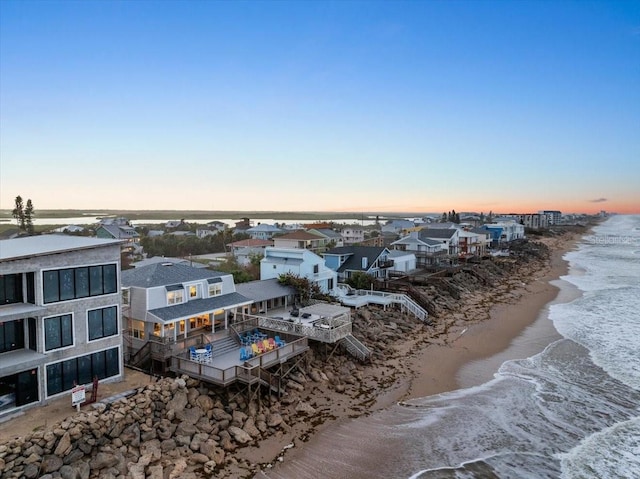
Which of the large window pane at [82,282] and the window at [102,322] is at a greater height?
the large window pane at [82,282]

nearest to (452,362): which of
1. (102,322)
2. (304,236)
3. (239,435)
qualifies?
(239,435)

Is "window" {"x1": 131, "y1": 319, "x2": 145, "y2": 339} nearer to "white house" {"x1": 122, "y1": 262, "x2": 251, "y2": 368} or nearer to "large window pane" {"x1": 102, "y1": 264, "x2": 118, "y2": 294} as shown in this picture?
"white house" {"x1": 122, "y1": 262, "x2": 251, "y2": 368}

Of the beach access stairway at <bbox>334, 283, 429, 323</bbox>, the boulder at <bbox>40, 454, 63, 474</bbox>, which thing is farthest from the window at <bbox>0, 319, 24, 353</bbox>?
the beach access stairway at <bbox>334, 283, 429, 323</bbox>

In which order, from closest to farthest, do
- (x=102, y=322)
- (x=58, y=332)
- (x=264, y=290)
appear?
(x=58, y=332) → (x=102, y=322) → (x=264, y=290)

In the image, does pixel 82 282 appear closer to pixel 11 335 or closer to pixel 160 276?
pixel 11 335

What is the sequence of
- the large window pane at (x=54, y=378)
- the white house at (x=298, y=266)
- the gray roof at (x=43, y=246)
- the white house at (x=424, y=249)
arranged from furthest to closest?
the white house at (x=424, y=249)
the white house at (x=298, y=266)
the large window pane at (x=54, y=378)
the gray roof at (x=43, y=246)

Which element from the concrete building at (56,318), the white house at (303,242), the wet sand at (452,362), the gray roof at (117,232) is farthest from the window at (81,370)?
the gray roof at (117,232)

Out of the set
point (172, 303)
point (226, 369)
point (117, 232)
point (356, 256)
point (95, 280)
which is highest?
point (95, 280)

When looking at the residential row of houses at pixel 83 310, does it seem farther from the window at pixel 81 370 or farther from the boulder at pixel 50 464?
the boulder at pixel 50 464
